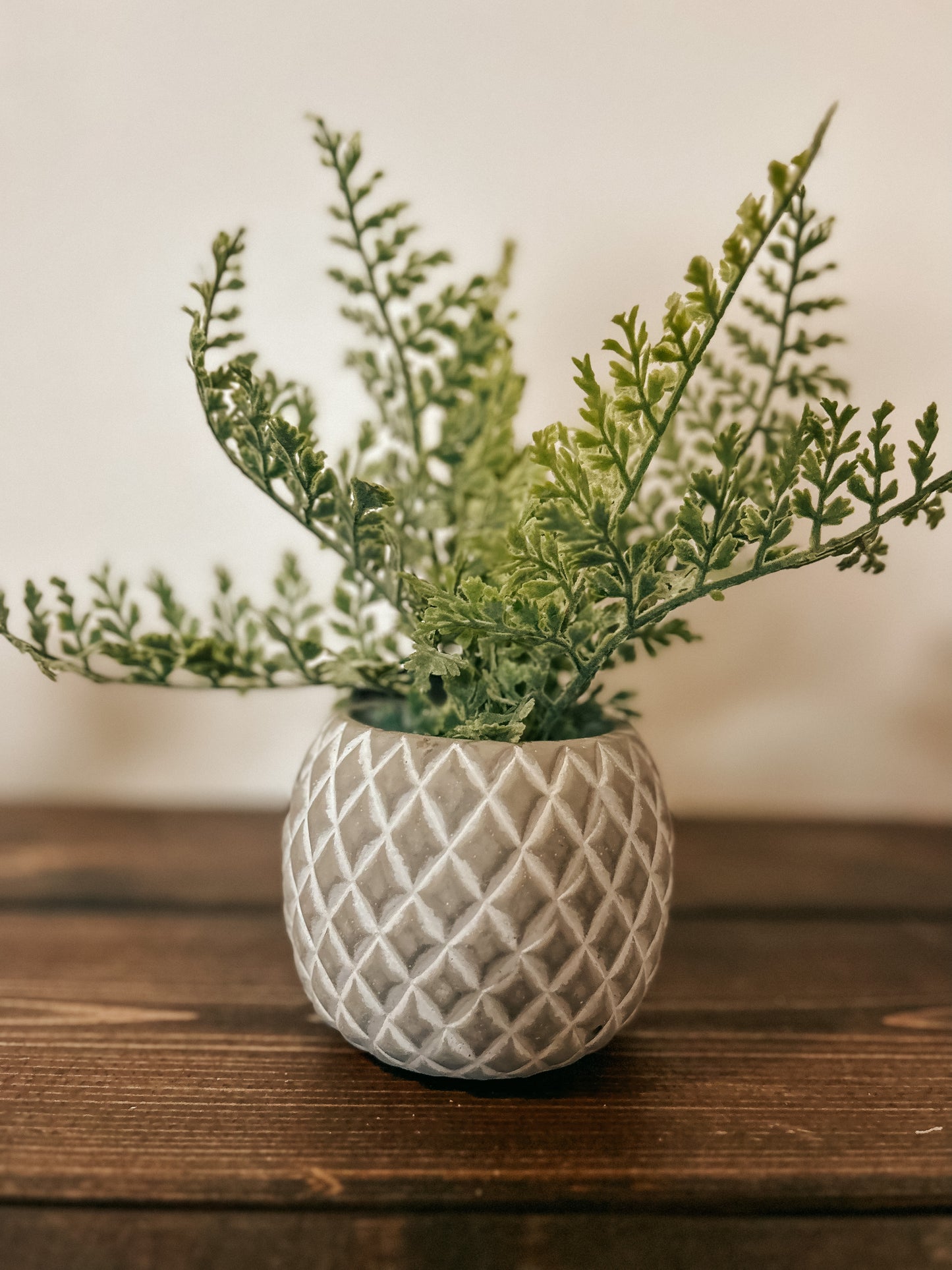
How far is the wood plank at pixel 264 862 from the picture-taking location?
2.11ft

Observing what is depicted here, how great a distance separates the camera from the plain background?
2.30ft

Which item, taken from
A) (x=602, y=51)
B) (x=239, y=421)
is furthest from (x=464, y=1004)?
(x=602, y=51)

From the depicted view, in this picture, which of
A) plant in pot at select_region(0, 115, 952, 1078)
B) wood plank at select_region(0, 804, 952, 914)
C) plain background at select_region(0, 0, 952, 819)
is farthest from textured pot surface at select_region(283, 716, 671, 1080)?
plain background at select_region(0, 0, 952, 819)

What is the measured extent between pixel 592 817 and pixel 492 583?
12 cm

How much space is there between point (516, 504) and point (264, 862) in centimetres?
41

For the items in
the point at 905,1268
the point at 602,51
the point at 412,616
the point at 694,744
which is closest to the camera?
the point at 905,1268

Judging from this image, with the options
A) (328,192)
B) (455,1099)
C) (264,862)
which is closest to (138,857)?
(264,862)

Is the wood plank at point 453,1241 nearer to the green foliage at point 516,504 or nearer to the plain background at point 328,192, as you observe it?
the green foliage at point 516,504

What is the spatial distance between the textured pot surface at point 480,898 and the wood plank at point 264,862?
→ 0.88 ft

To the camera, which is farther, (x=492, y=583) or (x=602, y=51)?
(x=602, y=51)

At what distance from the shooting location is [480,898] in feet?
1.20

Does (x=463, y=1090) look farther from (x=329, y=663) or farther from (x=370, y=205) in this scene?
(x=370, y=205)

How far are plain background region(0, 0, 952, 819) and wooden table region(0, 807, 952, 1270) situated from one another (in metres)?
0.32

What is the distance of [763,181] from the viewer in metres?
0.71
